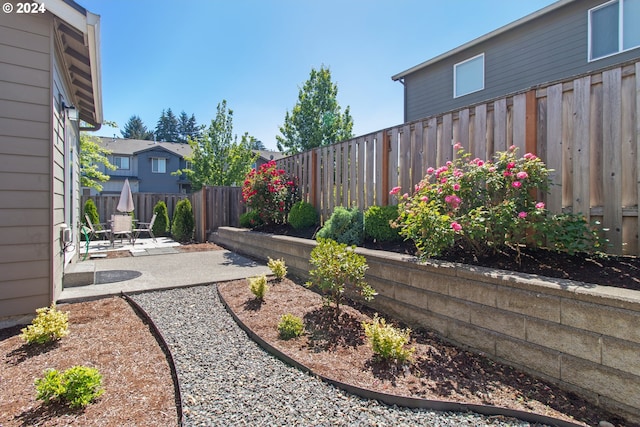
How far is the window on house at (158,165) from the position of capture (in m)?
26.3

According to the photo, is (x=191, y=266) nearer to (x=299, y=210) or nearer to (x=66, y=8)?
(x=299, y=210)

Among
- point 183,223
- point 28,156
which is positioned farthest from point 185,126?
point 28,156

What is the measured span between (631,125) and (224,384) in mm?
3640

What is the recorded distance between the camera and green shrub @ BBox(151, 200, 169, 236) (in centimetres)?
1164

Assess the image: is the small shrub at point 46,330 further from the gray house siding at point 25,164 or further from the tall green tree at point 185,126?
the tall green tree at point 185,126

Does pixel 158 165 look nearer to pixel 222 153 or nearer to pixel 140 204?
pixel 222 153

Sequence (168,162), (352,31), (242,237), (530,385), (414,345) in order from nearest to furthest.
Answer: (530,385)
(414,345)
(242,237)
(352,31)
(168,162)

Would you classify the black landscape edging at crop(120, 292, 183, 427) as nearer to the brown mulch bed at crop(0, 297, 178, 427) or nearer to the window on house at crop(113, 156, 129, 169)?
the brown mulch bed at crop(0, 297, 178, 427)

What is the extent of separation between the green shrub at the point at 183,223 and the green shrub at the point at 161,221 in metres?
1.54

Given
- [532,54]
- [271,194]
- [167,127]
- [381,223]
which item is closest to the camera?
[381,223]

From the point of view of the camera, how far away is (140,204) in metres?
12.6

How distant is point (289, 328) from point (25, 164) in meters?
3.14

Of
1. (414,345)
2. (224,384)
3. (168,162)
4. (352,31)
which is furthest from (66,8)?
(168,162)

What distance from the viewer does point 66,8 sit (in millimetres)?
3352
